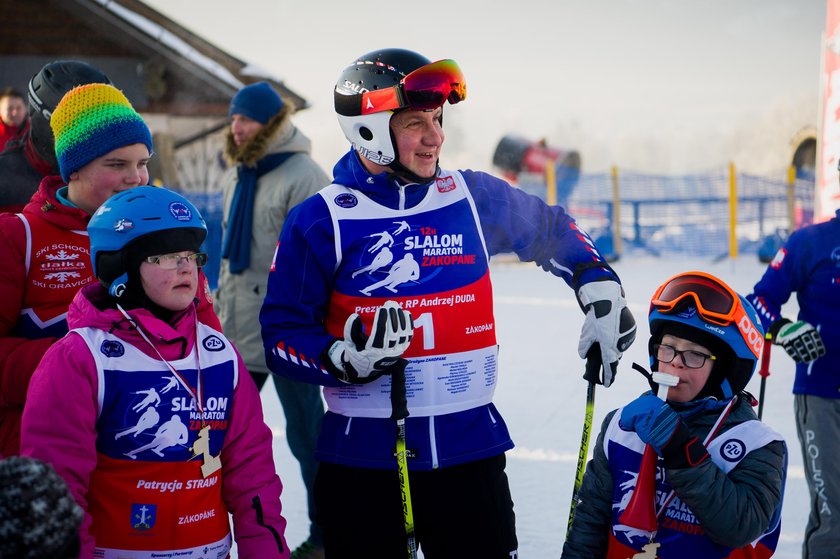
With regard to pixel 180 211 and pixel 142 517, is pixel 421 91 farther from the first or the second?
pixel 142 517

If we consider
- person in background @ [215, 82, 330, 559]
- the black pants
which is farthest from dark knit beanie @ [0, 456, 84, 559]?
person in background @ [215, 82, 330, 559]

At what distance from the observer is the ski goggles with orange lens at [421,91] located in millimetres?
2629

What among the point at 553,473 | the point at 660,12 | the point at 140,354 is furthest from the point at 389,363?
the point at 660,12

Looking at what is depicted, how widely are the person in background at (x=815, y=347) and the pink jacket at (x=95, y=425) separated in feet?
8.17

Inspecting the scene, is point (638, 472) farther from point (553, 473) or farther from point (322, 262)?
point (553, 473)

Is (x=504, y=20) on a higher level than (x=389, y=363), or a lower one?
higher

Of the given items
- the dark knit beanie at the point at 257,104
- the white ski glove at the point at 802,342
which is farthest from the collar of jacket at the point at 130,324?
the white ski glove at the point at 802,342

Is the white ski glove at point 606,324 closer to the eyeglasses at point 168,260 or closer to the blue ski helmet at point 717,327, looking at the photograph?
the blue ski helmet at point 717,327

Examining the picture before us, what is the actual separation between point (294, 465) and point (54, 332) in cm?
307

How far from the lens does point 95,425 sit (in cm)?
227

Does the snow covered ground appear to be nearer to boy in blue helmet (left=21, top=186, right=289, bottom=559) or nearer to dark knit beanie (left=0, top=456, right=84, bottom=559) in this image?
boy in blue helmet (left=21, top=186, right=289, bottom=559)

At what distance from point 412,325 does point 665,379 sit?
0.77m

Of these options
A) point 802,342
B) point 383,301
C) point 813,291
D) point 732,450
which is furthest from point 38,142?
point 813,291

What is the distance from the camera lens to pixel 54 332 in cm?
267
